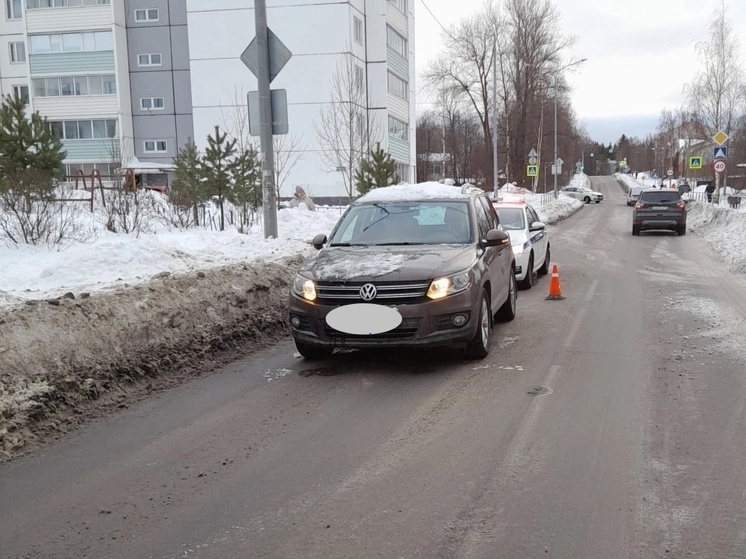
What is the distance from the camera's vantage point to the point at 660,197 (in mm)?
24969

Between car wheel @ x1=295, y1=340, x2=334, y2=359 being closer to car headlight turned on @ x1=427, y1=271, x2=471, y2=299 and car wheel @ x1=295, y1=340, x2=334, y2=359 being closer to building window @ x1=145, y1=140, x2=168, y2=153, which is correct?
car headlight turned on @ x1=427, y1=271, x2=471, y2=299

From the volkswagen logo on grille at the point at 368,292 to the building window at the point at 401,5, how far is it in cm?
4788

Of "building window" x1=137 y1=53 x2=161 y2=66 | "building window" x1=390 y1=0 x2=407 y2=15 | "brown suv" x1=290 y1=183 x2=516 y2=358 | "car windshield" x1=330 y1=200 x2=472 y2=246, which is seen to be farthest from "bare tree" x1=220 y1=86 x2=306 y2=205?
"brown suv" x1=290 y1=183 x2=516 y2=358

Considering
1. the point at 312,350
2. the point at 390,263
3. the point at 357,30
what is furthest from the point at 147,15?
the point at 390,263

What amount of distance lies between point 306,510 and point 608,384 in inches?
134

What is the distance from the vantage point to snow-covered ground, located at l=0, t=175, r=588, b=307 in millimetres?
8052

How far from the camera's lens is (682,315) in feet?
30.5

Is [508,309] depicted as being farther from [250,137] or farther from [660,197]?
[250,137]

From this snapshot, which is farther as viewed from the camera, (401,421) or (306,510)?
(401,421)

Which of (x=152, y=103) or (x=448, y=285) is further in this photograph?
(x=152, y=103)

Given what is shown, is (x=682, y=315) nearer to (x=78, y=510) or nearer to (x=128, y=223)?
(x=78, y=510)

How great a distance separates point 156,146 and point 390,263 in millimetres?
47945

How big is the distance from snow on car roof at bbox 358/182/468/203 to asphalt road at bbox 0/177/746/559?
6.65ft

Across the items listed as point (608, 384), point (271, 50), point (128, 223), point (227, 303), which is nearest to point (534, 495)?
point (608, 384)
